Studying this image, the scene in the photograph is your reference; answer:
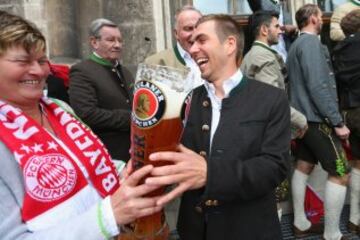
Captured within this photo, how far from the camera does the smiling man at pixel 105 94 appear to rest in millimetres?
3188

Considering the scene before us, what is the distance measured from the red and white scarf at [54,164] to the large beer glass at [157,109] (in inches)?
10.9

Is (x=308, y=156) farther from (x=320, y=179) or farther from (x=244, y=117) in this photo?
(x=244, y=117)

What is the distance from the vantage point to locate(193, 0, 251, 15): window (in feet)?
19.2

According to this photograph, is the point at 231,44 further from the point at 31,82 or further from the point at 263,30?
the point at 263,30

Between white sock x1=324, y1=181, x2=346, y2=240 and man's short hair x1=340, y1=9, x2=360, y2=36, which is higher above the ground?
man's short hair x1=340, y1=9, x2=360, y2=36

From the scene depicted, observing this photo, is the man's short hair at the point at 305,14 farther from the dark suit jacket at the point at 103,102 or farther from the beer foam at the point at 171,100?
the beer foam at the point at 171,100

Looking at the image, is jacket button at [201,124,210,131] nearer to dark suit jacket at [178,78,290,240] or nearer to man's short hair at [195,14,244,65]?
dark suit jacket at [178,78,290,240]

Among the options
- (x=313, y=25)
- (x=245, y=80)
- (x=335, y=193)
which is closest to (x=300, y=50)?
(x=313, y=25)

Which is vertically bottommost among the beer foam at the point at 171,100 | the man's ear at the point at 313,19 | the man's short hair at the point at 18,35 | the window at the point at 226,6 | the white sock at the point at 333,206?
the white sock at the point at 333,206

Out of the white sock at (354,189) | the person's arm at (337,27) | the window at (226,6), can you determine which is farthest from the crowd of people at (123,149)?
the window at (226,6)

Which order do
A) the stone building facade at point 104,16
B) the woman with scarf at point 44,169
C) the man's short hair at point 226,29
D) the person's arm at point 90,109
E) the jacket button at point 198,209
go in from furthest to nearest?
the stone building facade at point 104,16 → the person's arm at point 90,109 → the man's short hair at point 226,29 → the jacket button at point 198,209 → the woman with scarf at point 44,169

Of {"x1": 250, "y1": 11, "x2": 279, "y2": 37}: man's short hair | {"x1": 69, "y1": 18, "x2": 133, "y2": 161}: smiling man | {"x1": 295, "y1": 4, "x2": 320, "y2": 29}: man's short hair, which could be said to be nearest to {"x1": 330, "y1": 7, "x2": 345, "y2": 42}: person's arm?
{"x1": 295, "y1": 4, "x2": 320, "y2": 29}: man's short hair

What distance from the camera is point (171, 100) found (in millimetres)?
1117

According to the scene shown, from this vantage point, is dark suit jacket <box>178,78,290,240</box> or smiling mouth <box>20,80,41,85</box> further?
dark suit jacket <box>178,78,290,240</box>
